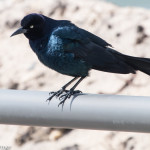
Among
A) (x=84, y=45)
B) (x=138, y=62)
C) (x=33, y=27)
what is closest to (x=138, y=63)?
(x=138, y=62)

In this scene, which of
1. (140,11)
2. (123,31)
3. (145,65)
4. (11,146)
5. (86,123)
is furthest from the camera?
(140,11)

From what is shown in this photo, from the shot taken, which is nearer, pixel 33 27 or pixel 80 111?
pixel 80 111

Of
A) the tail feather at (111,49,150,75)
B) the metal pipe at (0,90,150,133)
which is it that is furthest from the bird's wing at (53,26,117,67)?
the metal pipe at (0,90,150,133)

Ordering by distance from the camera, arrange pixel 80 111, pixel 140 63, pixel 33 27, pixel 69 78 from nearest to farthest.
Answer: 1. pixel 80 111
2. pixel 140 63
3. pixel 33 27
4. pixel 69 78

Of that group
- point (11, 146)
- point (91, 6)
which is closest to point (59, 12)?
point (91, 6)

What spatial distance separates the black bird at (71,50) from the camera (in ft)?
13.4

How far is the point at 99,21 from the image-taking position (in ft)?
18.7

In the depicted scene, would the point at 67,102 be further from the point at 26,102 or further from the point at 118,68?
the point at 118,68

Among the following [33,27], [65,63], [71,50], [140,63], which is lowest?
[140,63]

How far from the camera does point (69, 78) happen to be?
17.2ft

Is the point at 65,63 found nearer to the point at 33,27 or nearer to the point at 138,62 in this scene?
the point at 33,27

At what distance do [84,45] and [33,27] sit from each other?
42cm

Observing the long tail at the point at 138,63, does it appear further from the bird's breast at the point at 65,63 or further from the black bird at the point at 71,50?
the bird's breast at the point at 65,63

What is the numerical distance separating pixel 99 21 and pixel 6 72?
1001mm
